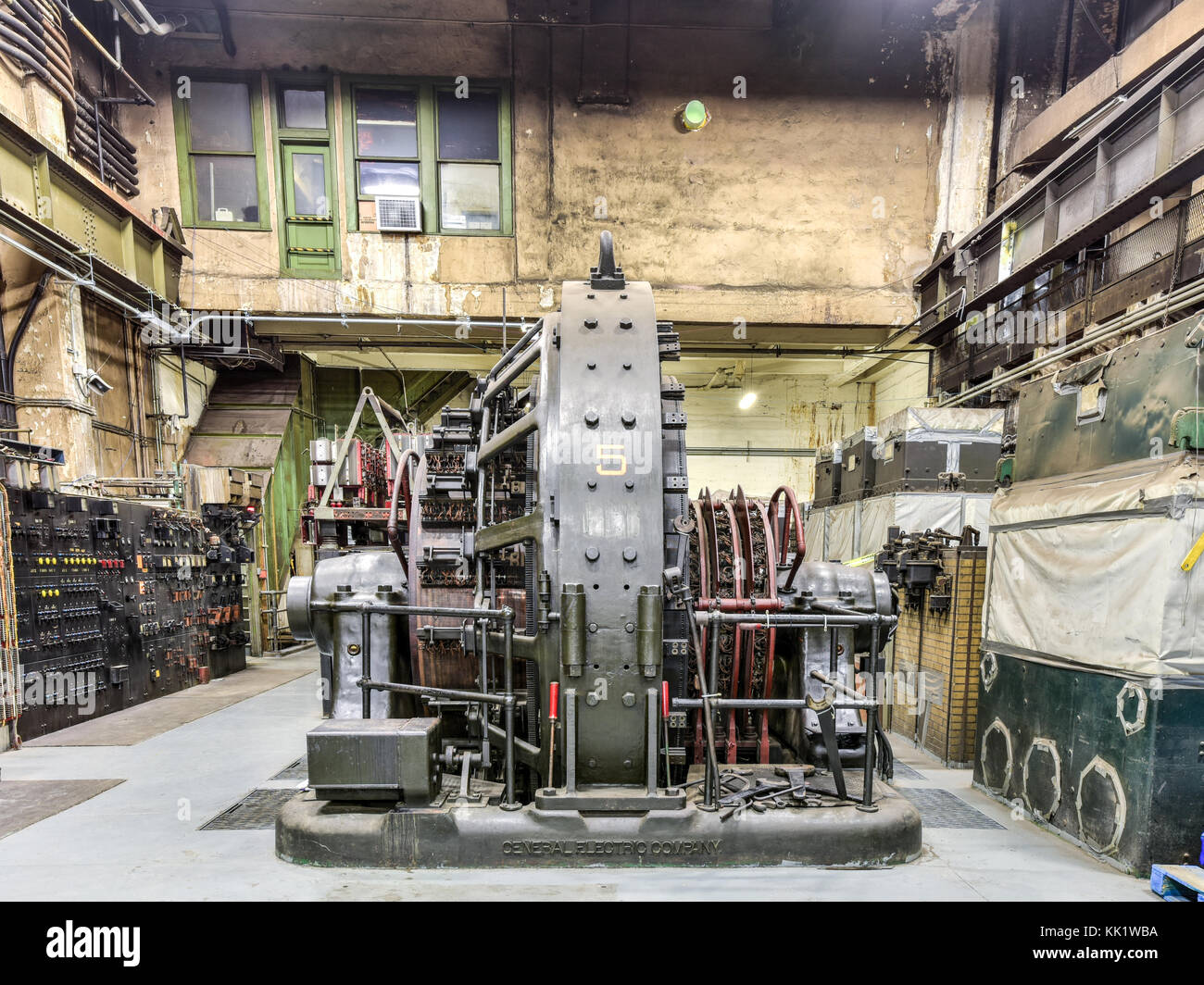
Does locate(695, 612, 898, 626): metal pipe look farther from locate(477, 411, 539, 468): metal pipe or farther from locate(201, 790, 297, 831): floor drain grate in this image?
locate(201, 790, 297, 831): floor drain grate

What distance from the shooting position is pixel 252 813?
3.96 meters

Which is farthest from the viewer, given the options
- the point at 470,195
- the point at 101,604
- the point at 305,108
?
the point at 470,195

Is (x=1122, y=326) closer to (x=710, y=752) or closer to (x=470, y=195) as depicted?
(x=710, y=752)

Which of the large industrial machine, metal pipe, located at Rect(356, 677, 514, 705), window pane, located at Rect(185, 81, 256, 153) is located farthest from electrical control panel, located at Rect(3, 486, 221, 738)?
window pane, located at Rect(185, 81, 256, 153)

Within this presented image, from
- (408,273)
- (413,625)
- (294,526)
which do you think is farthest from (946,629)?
A: (294,526)

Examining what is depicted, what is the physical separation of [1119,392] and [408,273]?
925cm

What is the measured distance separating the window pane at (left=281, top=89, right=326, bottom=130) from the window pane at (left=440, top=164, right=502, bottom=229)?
6.65 feet

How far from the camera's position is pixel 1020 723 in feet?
13.0

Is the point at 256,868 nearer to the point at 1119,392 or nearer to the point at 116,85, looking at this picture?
the point at 1119,392

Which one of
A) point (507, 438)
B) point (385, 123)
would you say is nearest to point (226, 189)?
point (385, 123)

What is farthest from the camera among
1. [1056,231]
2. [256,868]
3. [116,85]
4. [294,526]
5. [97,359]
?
[294,526]

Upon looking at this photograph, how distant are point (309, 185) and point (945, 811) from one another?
11473mm

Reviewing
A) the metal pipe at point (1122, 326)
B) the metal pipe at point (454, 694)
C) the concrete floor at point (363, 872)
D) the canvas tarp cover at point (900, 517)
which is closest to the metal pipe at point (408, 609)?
the metal pipe at point (454, 694)

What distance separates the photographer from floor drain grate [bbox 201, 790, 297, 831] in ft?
12.2
